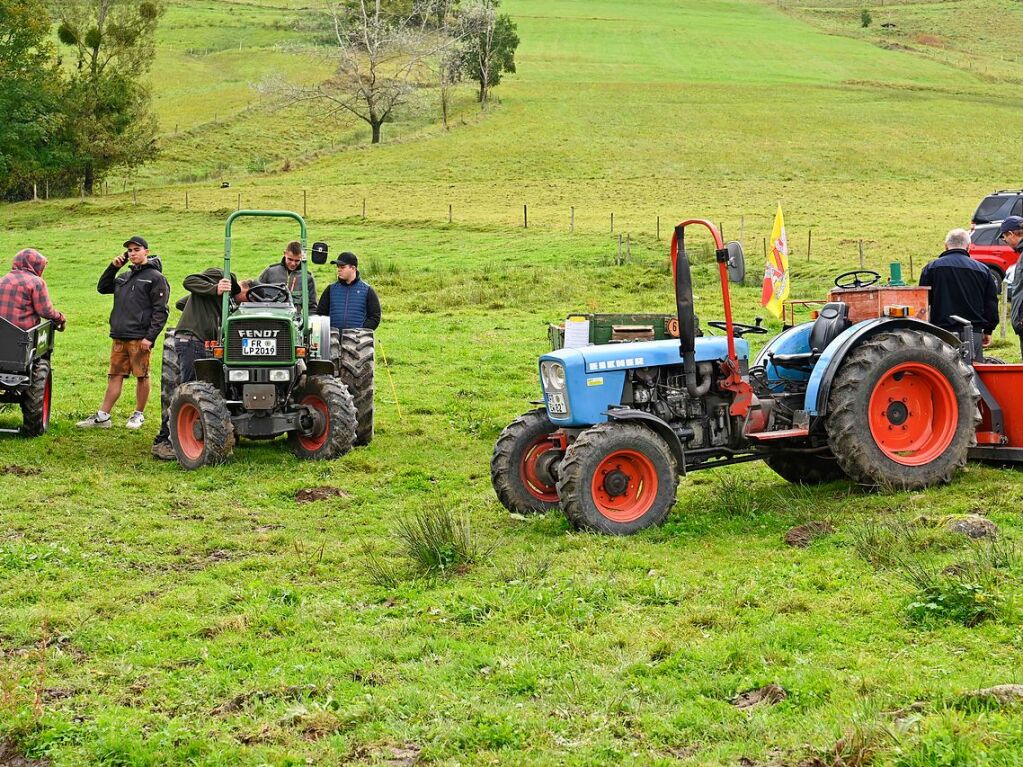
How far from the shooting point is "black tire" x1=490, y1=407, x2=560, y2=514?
1023 centimetres

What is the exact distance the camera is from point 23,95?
165ft

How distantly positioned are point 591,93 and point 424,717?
Result: 2959 inches

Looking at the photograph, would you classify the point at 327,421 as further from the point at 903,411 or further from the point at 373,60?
the point at 373,60

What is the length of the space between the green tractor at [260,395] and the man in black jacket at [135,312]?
160cm

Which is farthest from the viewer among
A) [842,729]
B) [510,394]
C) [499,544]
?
[510,394]

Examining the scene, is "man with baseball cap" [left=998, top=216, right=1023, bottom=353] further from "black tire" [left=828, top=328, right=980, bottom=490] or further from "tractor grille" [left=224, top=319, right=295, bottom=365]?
"tractor grille" [left=224, top=319, right=295, bottom=365]

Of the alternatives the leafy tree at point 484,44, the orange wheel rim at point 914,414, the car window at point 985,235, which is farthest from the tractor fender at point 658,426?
the leafy tree at point 484,44

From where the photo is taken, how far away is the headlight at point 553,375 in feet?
32.3

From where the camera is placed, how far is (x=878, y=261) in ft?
92.7

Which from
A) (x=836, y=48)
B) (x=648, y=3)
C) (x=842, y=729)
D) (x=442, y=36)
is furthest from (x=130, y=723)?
(x=648, y=3)

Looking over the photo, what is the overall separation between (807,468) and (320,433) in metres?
5.09

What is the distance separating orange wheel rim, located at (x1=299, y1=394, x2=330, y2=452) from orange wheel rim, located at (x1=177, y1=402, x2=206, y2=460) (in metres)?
1.06

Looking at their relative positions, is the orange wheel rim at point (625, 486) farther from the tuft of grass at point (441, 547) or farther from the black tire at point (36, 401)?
the black tire at point (36, 401)

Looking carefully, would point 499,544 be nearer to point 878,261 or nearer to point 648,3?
point 878,261
